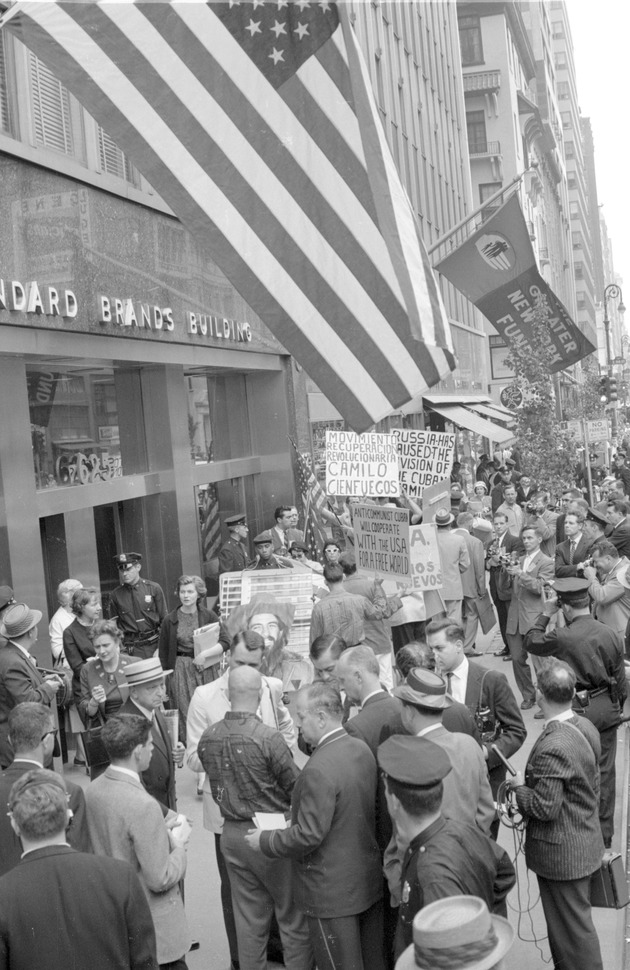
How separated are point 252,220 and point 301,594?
4.94 meters

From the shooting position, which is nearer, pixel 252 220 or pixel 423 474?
pixel 252 220

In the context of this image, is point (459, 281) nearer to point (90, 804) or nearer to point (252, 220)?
point (252, 220)

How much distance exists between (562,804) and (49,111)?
9.41 meters

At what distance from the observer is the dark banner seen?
743 inches

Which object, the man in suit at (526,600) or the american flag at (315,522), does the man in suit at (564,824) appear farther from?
the american flag at (315,522)

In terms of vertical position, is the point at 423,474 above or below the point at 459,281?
below

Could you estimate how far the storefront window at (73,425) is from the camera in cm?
1218

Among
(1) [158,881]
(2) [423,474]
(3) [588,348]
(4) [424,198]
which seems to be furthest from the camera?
(4) [424,198]

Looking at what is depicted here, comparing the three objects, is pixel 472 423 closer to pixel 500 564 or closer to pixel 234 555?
pixel 234 555

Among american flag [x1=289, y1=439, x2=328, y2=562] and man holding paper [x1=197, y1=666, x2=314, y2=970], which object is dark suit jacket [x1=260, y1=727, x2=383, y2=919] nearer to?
man holding paper [x1=197, y1=666, x2=314, y2=970]

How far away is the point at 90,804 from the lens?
16.6ft

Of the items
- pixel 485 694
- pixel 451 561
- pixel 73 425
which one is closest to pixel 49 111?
pixel 73 425

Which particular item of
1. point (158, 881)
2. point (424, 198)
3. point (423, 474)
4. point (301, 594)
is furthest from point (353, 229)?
point (424, 198)

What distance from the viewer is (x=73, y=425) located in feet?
42.8
